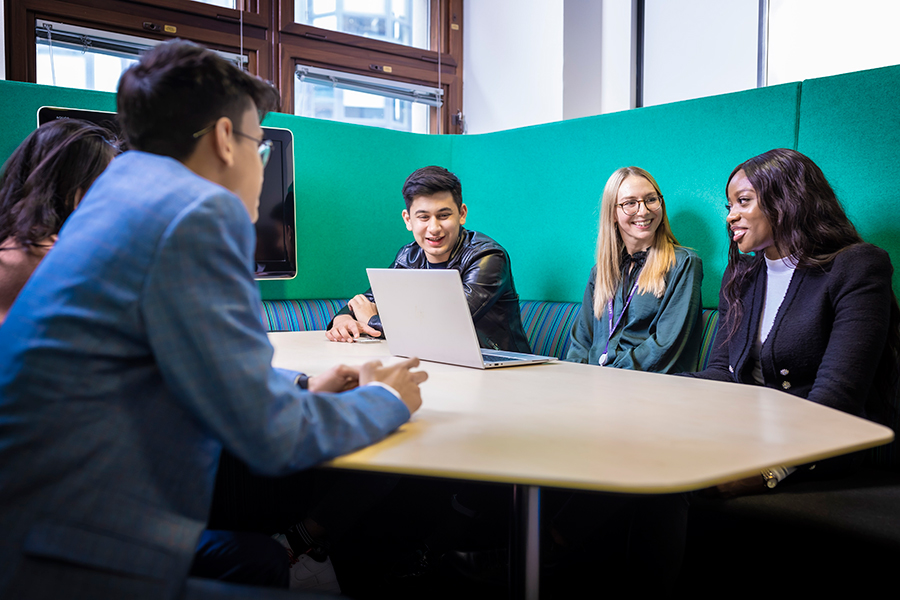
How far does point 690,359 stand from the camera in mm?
2408

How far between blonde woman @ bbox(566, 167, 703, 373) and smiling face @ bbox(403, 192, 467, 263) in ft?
1.91

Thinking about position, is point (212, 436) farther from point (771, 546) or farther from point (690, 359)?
point (690, 359)

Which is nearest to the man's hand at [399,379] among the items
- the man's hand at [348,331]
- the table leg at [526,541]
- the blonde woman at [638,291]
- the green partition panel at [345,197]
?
the table leg at [526,541]

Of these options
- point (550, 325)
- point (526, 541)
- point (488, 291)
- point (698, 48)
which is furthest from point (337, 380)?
point (698, 48)

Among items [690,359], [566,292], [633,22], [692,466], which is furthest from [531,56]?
[692,466]

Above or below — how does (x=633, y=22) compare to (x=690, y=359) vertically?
above

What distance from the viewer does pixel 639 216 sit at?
2.54m

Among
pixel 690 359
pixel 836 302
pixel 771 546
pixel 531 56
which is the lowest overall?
pixel 771 546

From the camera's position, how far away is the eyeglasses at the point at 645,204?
253cm

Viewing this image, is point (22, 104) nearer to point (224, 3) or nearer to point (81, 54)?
point (81, 54)

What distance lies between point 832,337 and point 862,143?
90 cm

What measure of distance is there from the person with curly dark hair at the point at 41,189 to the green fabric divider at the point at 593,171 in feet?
6.54

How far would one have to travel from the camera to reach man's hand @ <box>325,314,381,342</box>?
2307mm

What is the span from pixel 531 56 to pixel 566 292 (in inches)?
72.9
